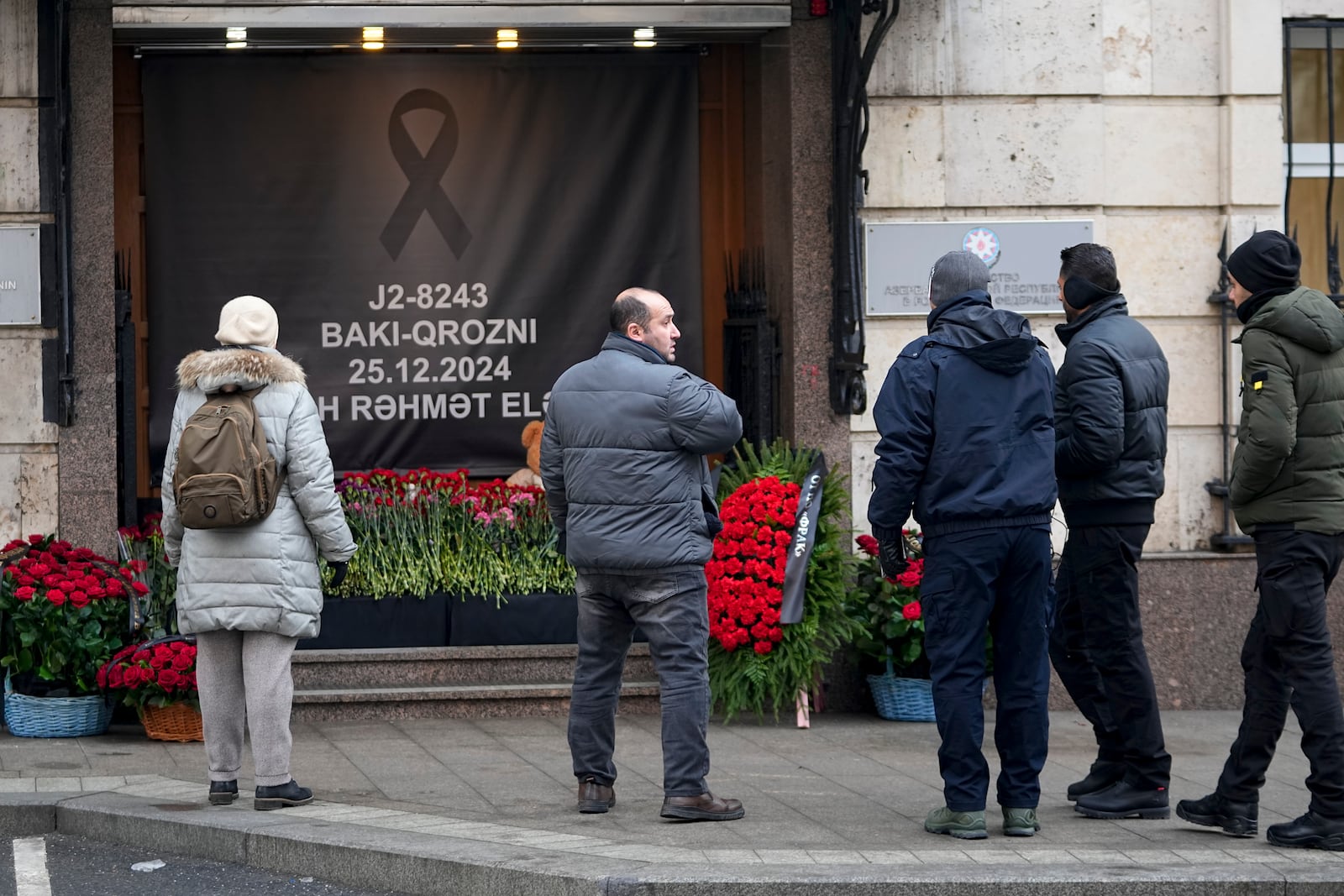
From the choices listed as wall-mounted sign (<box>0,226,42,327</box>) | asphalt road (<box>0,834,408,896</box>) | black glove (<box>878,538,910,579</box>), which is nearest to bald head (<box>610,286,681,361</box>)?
black glove (<box>878,538,910,579</box>)

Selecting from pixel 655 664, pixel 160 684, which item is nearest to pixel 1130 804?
pixel 655 664

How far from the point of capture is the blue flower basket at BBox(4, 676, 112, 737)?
7.69 metres

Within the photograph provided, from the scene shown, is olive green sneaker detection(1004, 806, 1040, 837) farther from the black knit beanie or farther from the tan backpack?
the tan backpack

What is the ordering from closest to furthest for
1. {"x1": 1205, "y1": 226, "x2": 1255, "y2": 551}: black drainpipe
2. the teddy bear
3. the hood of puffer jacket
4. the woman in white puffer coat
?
1. the hood of puffer jacket
2. the woman in white puffer coat
3. {"x1": 1205, "y1": 226, "x2": 1255, "y2": 551}: black drainpipe
4. the teddy bear

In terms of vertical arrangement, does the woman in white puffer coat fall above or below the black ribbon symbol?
below

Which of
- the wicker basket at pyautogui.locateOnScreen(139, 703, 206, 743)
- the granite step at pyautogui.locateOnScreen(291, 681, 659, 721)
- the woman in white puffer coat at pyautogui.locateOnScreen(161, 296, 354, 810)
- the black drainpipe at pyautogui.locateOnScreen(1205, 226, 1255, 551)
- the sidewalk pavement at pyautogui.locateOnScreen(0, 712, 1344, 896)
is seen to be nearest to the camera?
the sidewalk pavement at pyautogui.locateOnScreen(0, 712, 1344, 896)

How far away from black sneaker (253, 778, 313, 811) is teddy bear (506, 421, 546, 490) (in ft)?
11.1

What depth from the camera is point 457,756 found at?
7.22 metres

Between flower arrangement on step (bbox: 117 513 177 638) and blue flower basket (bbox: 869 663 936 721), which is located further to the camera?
blue flower basket (bbox: 869 663 936 721)

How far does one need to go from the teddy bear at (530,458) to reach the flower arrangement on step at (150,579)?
186 centimetres

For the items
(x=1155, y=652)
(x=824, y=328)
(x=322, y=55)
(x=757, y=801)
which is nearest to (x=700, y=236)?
(x=824, y=328)

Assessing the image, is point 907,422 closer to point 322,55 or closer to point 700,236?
point 700,236

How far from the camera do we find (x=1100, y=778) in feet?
20.1

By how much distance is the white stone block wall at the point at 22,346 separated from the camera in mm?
8320
